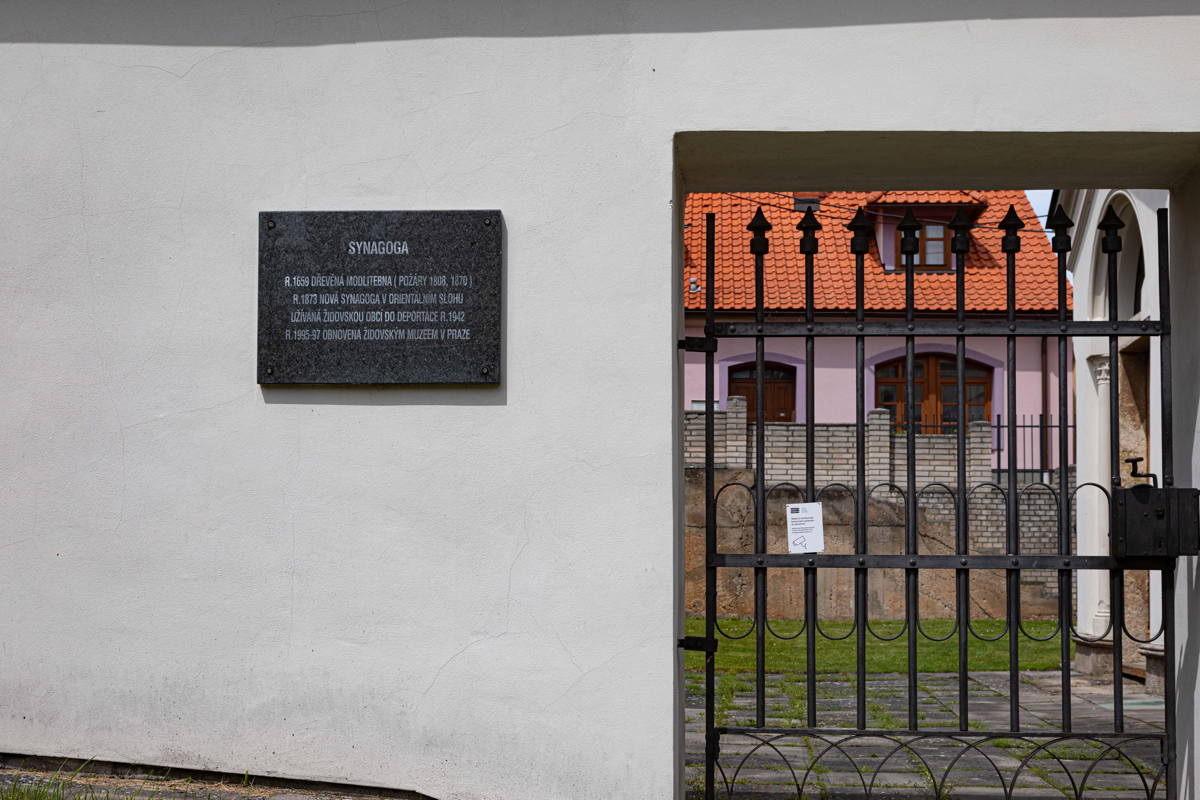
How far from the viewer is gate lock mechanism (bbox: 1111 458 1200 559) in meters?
4.46

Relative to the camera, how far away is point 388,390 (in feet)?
14.4

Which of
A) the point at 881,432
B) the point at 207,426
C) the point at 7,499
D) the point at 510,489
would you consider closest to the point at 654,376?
the point at 510,489

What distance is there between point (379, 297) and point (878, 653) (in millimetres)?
11168

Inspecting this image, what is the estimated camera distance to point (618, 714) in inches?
169

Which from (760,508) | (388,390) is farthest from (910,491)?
(388,390)

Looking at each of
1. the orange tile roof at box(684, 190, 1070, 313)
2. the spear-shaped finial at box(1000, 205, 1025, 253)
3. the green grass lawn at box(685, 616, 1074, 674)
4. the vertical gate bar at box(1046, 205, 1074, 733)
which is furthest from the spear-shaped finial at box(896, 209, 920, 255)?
the orange tile roof at box(684, 190, 1070, 313)

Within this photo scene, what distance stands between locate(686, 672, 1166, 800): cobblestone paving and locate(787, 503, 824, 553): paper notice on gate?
0.69m

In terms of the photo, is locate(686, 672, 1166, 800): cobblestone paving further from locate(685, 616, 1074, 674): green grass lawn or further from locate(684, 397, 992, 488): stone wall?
locate(684, 397, 992, 488): stone wall

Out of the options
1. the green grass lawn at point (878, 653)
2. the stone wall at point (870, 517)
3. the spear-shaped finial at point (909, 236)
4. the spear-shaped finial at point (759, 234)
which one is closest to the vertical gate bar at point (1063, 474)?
the spear-shaped finial at point (909, 236)

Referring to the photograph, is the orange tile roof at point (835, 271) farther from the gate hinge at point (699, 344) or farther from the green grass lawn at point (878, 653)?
the gate hinge at point (699, 344)

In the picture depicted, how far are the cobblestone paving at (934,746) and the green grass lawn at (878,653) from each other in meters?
0.69

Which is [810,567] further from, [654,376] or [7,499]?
[7,499]

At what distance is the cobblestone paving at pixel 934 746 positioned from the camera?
519 cm

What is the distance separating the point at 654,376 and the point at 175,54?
2072mm
